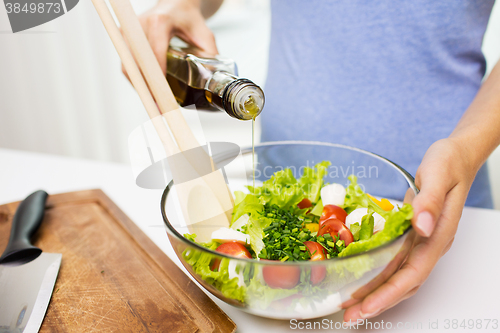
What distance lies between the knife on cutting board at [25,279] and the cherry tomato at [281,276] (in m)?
0.43

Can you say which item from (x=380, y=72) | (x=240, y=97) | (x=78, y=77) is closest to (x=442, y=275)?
(x=240, y=97)

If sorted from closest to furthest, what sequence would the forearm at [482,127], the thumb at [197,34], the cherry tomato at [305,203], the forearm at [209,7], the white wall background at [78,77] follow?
the forearm at [482,127]
the cherry tomato at [305,203]
the thumb at [197,34]
the forearm at [209,7]
the white wall background at [78,77]

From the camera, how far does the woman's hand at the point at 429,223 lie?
54cm

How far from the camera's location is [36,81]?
297cm

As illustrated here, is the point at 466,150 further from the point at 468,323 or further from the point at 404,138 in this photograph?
the point at 404,138

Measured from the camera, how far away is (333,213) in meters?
0.74

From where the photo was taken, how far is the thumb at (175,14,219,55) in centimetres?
98

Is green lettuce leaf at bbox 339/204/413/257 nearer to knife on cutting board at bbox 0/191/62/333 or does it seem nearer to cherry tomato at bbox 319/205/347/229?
cherry tomato at bbox 319/205/347/229

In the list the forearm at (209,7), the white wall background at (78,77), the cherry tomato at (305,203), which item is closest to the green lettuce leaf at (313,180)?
the cherry tomato at (305,203)

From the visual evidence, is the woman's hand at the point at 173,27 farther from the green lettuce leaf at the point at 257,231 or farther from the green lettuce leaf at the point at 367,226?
the green lettuce leaf at the point at 367,226

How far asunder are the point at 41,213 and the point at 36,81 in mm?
2470

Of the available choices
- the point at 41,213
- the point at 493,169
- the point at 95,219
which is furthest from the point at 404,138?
the point at 493,169

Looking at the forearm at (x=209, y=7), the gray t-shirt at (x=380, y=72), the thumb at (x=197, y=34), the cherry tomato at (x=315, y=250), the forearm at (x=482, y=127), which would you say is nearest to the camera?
the cherry tomato at (x=315, y=250)

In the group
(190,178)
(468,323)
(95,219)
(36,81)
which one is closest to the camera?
(468,323)
